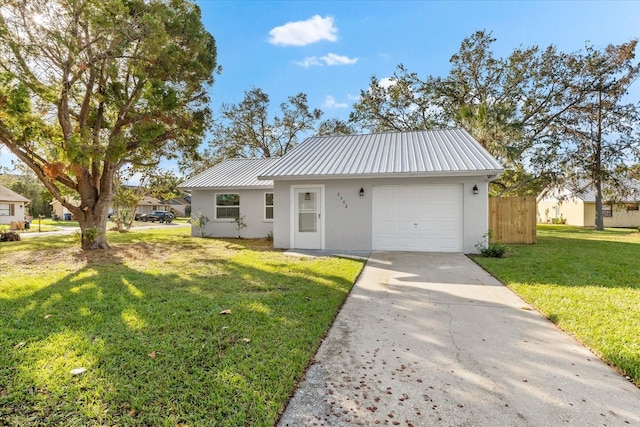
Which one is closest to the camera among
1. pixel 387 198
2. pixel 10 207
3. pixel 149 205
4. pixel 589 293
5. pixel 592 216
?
pixel 589 293

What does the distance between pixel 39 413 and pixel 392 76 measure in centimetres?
2376

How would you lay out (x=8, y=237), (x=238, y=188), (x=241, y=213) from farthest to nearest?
(x=241, y=213) → (x=238, y=188) → (x=8, y=237)

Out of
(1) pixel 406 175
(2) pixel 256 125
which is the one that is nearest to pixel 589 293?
(1) pixel 406 175

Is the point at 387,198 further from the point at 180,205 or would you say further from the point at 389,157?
the point at 180,205

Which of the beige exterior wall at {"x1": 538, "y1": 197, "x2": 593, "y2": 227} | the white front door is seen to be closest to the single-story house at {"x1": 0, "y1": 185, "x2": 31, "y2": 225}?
the white front door

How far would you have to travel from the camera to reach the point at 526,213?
12.3m

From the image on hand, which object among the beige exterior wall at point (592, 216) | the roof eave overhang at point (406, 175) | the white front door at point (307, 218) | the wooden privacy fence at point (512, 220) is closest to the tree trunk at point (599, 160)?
the beige exterior wall at point (592, 216)

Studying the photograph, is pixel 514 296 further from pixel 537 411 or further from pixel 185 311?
pixel 185 311

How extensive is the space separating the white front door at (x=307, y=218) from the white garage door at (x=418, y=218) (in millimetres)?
1903

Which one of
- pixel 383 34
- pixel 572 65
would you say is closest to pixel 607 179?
pixel 572 65

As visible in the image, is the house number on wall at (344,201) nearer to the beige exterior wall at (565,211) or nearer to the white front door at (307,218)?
the white front door at (307,218)

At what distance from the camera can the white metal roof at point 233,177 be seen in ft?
48.7

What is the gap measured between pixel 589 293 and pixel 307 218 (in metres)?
7.70

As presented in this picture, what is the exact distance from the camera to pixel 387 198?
1051 cm
